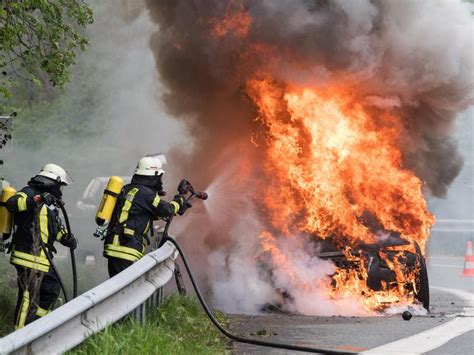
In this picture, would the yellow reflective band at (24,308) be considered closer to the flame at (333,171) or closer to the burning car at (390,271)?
the flame at (333,171)

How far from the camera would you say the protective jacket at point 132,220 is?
28.3ft

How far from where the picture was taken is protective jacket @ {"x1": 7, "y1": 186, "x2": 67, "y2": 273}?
780 cm

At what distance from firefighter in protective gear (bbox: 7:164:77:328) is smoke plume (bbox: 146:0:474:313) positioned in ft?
11.5

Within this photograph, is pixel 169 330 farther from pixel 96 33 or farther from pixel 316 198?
pixel 96 33

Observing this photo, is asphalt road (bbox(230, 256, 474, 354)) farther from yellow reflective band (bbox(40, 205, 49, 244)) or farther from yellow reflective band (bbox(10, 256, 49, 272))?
yellow reflective band (bbox(40, 205, 49, 244))

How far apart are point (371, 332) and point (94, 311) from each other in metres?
3.13

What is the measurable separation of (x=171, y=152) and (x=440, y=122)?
454 centimetres

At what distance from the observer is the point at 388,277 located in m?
10.5

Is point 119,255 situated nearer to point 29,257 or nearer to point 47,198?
point 29,257

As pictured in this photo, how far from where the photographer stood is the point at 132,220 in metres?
8.65

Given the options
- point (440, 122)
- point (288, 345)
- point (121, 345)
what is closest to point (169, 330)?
point (288, 345)

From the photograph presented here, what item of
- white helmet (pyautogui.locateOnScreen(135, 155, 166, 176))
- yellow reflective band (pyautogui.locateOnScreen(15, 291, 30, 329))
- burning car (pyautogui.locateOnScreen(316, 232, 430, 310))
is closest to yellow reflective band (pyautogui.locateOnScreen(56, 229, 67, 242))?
yellow reflective band (pyautogui.locateOnScreen(15, 291, 30, 329))

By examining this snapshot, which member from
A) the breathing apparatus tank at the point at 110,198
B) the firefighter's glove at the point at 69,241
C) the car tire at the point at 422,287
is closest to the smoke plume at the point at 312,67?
the car tire at the point at 422,287

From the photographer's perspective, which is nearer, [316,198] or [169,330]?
[169,330]
